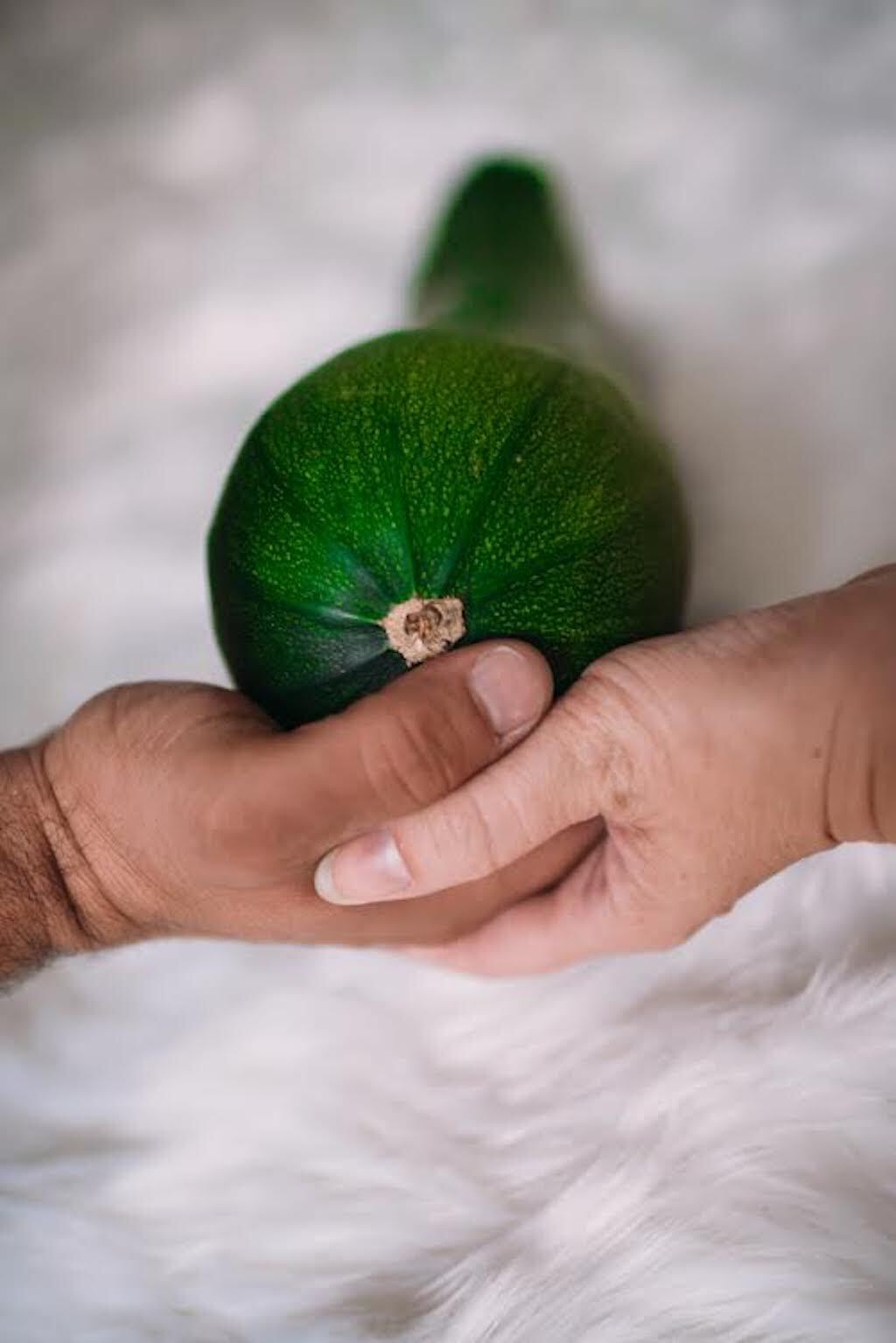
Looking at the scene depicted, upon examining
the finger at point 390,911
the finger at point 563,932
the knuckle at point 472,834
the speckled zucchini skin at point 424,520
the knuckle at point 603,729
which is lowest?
the finger at point 563,932

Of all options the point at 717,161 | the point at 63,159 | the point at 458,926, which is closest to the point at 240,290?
the point at 63,159

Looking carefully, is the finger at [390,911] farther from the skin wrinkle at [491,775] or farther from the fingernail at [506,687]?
the fingernail at [506,687]

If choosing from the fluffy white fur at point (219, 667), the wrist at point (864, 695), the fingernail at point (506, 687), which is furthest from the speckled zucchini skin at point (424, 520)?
the fluffy white fur at point (219, 667)

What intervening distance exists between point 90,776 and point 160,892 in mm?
100

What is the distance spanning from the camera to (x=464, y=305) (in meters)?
1.31

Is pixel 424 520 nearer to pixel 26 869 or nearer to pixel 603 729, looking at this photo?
pixel 603 729

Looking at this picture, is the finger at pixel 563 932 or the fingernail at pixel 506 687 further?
the finger at pixel 563 932

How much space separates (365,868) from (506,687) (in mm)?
152

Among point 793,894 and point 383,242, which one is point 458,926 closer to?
point 793,894

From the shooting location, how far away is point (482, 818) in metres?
0.92

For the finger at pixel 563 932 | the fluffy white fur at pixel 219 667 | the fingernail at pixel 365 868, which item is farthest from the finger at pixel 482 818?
Answer: the fluffy white fur at pixel 219 667

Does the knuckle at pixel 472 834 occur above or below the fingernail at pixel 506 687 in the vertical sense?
below

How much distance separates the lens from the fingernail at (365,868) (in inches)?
36.0

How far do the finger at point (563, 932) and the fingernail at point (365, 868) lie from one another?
20 cm
